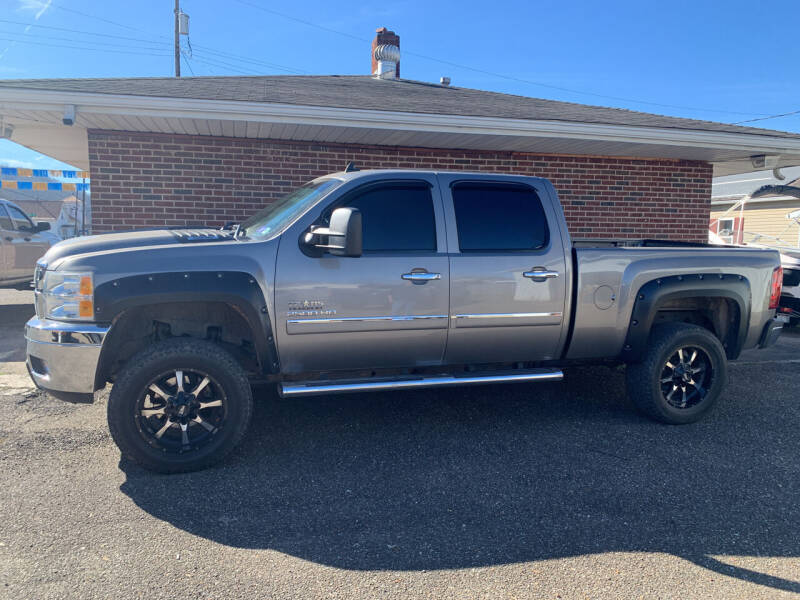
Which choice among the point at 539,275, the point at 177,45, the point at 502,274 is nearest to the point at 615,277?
the point at 539,275

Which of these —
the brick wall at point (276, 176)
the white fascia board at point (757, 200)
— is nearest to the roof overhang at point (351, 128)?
the brick wall at point (276, 176)

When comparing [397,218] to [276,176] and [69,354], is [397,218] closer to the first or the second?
[69,354]

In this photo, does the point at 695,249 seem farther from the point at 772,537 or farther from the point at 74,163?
the point at 74,163

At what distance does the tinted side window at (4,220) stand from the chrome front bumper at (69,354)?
8.08m

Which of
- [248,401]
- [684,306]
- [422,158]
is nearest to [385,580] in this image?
[248,401]

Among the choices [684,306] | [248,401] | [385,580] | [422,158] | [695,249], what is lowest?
[385,580]

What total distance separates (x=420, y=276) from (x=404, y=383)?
79 cm

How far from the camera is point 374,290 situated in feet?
14.0

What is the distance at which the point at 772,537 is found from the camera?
3.33 meters

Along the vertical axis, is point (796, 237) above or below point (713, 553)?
above

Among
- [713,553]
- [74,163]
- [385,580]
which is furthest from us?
[74,163]

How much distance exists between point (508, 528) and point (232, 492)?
1.69 m

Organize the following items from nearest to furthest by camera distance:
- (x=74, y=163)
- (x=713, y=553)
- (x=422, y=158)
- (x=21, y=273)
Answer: (x=713, y=553) → (x=422, y=158) → (x=21, y=273) → (x=74, y=163)

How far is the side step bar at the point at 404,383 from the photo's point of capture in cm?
416
